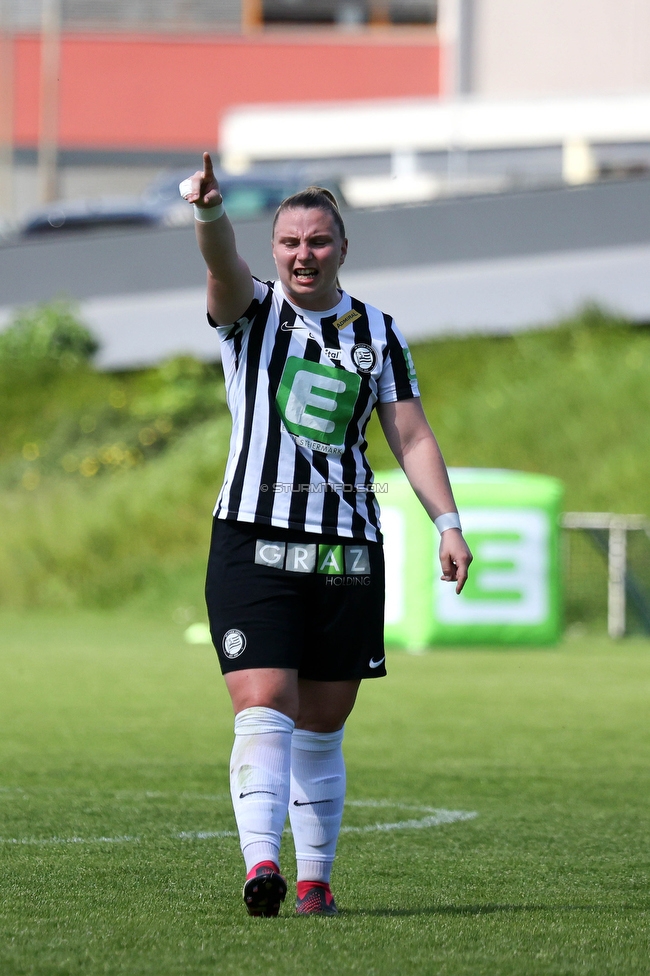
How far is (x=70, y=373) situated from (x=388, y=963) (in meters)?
21.1

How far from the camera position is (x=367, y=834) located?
580 cm

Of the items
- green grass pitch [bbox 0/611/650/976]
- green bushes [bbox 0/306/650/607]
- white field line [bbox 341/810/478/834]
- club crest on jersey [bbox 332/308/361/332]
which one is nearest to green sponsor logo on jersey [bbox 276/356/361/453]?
club crest on jersey [bbox 332/308/361/332]

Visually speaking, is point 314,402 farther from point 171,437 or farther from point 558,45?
point 558,45

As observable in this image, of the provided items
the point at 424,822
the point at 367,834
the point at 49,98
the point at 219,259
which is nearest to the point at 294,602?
the point at 219,259

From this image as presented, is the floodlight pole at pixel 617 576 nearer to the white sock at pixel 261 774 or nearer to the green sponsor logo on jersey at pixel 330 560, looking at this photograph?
the green sponsor logo on jersey at pixel 330 560

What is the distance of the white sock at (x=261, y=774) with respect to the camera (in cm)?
413

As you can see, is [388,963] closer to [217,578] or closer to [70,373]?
[217,578]

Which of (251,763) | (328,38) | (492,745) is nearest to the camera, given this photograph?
(251,763)

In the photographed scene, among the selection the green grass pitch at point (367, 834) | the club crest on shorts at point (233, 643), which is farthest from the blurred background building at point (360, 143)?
the club crest on shorts at point (233, 643)

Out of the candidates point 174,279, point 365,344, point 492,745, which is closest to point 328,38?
point 174,279

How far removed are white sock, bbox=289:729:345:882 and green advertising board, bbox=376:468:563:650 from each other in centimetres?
964

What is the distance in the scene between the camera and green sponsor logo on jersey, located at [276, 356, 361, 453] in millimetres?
4324

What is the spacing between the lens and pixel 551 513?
573 inches

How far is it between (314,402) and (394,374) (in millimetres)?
292
